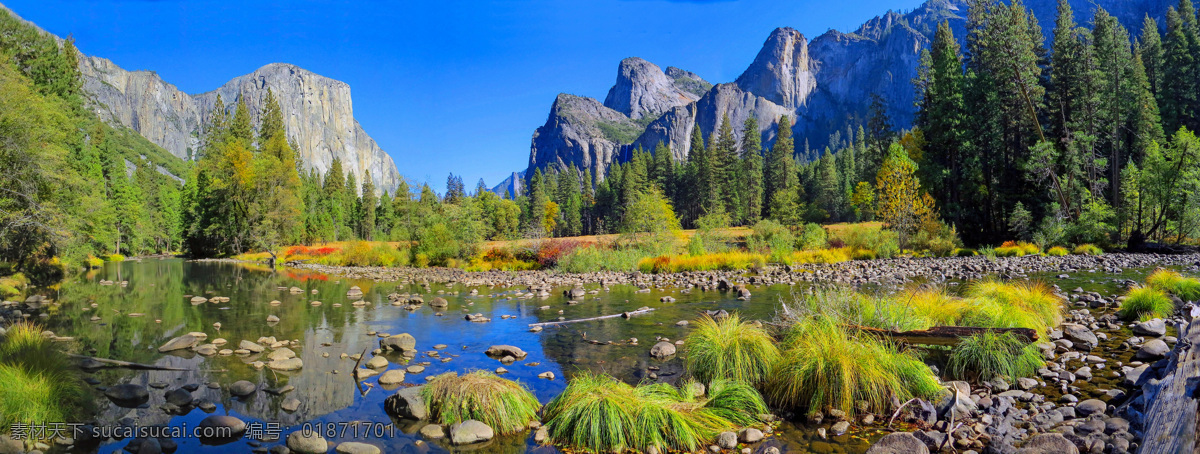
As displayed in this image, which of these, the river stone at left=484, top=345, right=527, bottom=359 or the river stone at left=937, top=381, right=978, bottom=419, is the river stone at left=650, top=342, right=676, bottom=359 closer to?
the river stone at left=484, top=345, right=527, bottom=359

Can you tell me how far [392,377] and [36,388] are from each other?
11.5 feet

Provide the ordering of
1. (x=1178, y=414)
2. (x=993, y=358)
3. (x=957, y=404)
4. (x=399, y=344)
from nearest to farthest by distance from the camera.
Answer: (x=1178, y=414), (x=957, y=404), (x=993, y=358), (x=399, y=344)

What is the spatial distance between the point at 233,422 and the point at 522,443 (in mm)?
3203

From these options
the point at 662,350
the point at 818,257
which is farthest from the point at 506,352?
the point at 818,257

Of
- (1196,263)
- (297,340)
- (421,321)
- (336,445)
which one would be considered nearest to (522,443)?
(336,445)

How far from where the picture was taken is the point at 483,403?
210 inches

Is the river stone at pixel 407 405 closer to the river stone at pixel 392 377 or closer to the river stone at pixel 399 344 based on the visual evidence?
the river stone at pixel 392 377

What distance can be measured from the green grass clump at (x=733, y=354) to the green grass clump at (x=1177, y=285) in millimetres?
9821

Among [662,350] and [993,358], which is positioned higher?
[993,358]

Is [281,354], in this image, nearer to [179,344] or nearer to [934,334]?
[179,344]

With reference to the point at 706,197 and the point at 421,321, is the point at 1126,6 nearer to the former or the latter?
the point at 706,197

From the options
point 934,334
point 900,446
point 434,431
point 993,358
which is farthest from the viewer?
point 934,334

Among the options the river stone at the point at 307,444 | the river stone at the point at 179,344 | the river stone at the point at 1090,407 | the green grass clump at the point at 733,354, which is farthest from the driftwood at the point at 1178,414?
the river stone at the point at 179,344

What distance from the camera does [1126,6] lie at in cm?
14862
